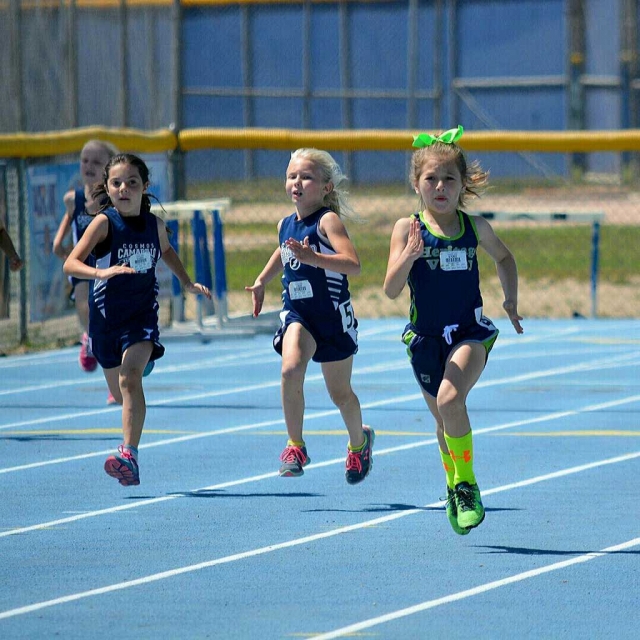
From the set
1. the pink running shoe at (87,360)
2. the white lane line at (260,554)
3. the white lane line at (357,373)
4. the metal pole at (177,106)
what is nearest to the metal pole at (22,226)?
the pink running shoe at (87,360)

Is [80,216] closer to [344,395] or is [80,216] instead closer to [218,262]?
[218,262]

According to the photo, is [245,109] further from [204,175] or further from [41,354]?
[41,354]

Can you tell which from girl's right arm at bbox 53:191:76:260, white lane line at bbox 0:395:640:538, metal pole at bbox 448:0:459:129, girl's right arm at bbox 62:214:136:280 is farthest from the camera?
metal pole at bbox 448:0:459:129

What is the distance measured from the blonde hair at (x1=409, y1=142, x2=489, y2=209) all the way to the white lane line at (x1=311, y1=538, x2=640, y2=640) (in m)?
1.76

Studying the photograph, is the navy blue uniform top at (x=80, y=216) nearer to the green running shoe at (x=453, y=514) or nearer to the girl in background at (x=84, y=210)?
the girl in background at (x=84, y=210)

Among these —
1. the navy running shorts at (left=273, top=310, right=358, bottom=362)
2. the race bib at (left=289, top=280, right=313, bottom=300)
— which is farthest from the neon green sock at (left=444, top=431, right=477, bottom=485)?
the race bib at (left=289, top=280, right=313, bottom=300)

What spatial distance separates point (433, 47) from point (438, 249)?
23.0 m

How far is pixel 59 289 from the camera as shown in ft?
47.5

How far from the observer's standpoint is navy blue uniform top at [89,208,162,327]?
796cm

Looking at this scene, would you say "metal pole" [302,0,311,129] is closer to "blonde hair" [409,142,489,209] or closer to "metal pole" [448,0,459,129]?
"metal pole" [448,0,459,129]

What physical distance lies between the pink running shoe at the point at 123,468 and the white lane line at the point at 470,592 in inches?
89.7

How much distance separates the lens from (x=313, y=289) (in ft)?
25.6

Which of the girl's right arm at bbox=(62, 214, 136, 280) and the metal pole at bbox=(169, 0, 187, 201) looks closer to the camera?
the girl's right arm at bbox=(62, 214, 136, 280)

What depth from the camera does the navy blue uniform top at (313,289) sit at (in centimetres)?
780
